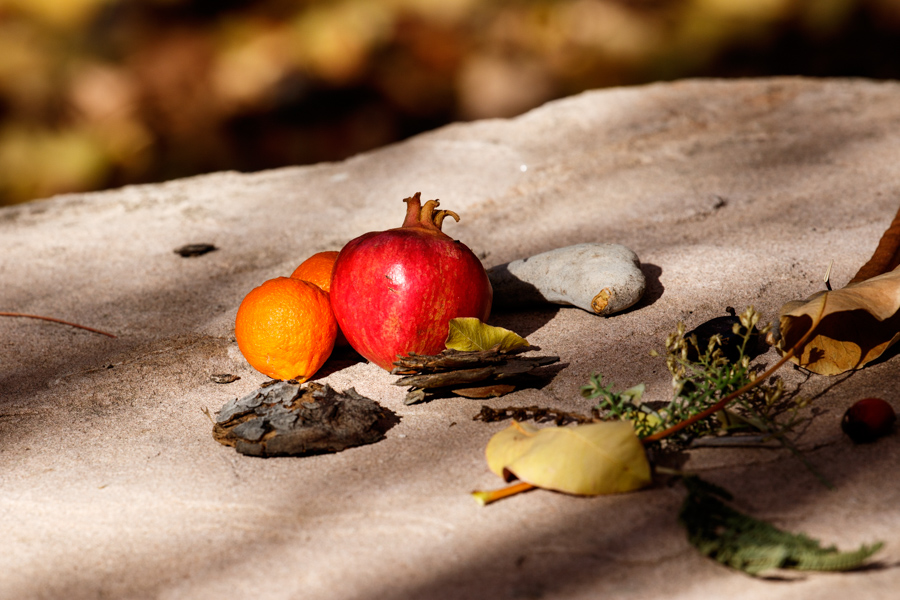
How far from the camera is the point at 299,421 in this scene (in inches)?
63.2

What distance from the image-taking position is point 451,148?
12.1 ft

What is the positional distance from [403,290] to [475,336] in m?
0.21

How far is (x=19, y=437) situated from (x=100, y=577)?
0.63 m

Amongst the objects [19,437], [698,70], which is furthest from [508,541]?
[698,70]

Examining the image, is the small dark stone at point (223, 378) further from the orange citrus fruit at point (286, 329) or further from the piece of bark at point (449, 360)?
the piece of bark at point (449, 360)

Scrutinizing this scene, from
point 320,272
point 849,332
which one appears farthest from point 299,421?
point 849,332

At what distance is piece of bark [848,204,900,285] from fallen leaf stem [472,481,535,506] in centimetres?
107


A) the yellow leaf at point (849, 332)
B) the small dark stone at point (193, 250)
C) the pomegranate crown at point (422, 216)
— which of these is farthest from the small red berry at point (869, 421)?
the small dark stone at point (193, 250)

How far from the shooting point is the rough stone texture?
123 centimetres

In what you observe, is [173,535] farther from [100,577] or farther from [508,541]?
[508,541]

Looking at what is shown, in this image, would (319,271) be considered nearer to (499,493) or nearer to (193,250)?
(499,493)

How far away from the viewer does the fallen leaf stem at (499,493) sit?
1.33 metres

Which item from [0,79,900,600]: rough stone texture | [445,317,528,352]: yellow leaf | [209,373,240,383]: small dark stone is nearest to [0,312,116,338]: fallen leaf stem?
[0,79,900,600]: rough stone texture

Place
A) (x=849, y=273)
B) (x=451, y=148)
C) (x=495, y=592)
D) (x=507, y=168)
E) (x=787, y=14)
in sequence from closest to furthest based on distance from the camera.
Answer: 1. (x=495, y=592)
2. (x=849, y=273)
3. (x=507, y=168)
4. (x=451, y=148)
5. (x=787, y=14)
